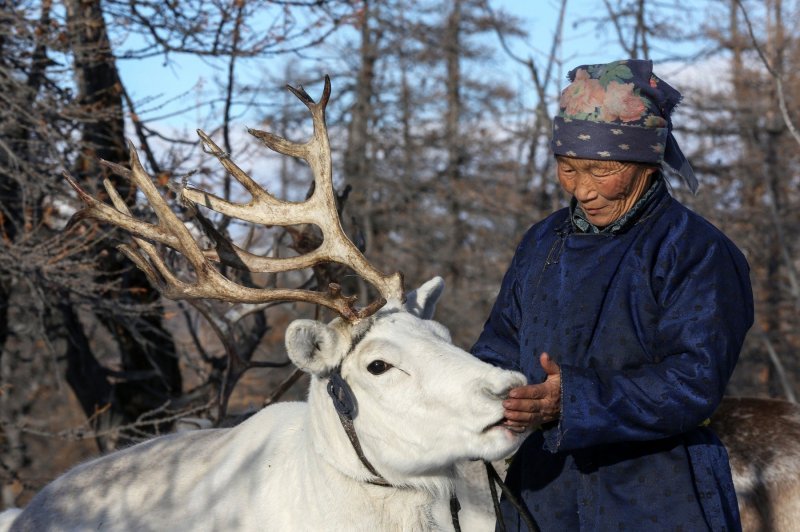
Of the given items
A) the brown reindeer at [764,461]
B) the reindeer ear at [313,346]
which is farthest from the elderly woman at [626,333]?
the brown reindeer at [764,461]

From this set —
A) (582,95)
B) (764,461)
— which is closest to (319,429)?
(582,95)

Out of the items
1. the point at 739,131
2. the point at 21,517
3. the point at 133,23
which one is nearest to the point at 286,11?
the point at 133,23

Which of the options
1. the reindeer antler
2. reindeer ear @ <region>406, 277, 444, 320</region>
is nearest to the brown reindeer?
reindeer ear @ <region>406, 277, 444, 320</region>

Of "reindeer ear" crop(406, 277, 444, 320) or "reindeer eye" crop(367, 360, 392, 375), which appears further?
"reindeer ear" crop(406, 277, 444, 320)

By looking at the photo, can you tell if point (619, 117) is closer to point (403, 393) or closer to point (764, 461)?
point (403, 393)

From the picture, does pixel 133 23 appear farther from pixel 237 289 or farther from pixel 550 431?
pixel 550 431

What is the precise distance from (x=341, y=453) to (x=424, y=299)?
0.76 meters

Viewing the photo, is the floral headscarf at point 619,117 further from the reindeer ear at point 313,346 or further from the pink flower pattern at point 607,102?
the reindeer ear at point 313,346

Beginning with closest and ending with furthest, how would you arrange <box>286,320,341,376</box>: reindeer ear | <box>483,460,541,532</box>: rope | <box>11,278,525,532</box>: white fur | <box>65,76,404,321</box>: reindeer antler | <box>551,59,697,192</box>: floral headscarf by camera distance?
1. <box>551,59,697,192</box>: floral headscarf
2. <box>483,460,541,532</box>: rope
3. <box>11,278,525,532</box>: white fur
4. <box>286,320,341,376</box>: reindeer ear
5. <box>65,76,404,321</box>: reindeer antler

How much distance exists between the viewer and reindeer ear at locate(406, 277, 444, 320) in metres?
4.02

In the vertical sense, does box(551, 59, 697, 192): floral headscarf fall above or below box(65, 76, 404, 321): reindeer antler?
above

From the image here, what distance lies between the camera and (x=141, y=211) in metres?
7.68

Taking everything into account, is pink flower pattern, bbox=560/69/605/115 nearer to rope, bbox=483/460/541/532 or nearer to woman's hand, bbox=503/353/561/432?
woman's hand, bbox=503/353/561/432

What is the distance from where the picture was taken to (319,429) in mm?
3746
